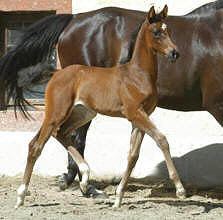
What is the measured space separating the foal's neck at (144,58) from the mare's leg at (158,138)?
36 centimetres

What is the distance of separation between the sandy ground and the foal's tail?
893mm

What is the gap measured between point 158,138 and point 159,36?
802mm

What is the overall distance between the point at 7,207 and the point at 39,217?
51cm

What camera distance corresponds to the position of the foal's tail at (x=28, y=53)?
5.35m

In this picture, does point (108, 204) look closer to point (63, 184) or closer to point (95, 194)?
point (95, 194)

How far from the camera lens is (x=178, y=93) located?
17.5ft

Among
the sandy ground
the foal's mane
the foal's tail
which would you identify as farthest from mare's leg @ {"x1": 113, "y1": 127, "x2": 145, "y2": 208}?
the foal's mane

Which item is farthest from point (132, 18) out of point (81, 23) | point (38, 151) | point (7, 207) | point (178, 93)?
point (7, 207)

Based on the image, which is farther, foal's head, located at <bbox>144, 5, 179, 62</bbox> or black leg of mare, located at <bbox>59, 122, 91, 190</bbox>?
black leg of mare, located at <bbox>59, 122, 91, 190</bbox>

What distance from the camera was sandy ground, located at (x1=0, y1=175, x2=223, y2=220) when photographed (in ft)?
13.7

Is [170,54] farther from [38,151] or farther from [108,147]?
[108,147]

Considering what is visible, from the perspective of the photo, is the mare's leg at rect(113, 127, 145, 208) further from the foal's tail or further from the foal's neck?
the foal's tail

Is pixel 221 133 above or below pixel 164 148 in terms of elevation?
below

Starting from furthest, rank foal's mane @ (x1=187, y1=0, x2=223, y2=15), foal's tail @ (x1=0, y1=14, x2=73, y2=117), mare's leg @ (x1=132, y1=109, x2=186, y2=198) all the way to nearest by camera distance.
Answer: foal's mane @ (x1=187, y1=0, x2=223, y2=15)
foal's tail @ (x1=0, y1=14, x2=73, y2=117)
mare's leg @ (x1=132, y1=109, x2=186, y2=198)
